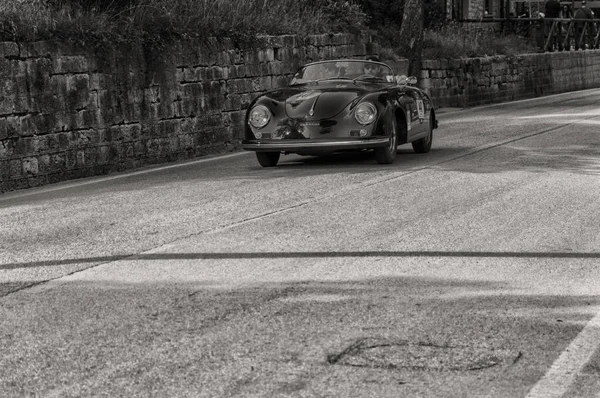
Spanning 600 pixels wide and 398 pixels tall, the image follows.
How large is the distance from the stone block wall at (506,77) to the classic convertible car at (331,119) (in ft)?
51.8

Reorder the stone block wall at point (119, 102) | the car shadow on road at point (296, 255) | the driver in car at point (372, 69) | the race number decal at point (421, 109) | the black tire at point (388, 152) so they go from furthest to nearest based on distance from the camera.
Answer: the race number decal at point (421, 109)
the driver in car at point (372, 69)
the stone block wall at point (119, 102)
the black tire at point (388, 152)
the car shadow on road at point (296, 255)

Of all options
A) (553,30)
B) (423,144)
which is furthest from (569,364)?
(553,30)

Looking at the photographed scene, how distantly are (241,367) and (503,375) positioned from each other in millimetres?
1119

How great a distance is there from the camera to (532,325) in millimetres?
5996

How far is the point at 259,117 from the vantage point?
1480 centimetres

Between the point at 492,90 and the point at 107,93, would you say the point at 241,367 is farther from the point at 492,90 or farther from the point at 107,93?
the point at 492,90

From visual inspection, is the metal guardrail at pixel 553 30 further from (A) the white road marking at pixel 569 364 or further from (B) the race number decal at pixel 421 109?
(A) the white road marking at pixel 569 364

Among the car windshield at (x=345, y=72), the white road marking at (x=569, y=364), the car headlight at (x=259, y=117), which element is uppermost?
the car windshield at (x=345, y=72)

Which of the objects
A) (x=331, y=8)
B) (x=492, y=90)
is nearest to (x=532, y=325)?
(x=331, y=8)

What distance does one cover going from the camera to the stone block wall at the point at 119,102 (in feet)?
48.6

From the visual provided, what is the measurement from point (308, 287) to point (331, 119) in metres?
7.52

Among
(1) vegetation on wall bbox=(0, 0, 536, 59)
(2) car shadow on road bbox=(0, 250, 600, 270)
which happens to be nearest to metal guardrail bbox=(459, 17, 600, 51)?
(1) vegetation on wall bbox=(0, 0, 536, 59)

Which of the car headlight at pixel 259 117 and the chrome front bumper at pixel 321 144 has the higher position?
the car headlight at pixel 259 117

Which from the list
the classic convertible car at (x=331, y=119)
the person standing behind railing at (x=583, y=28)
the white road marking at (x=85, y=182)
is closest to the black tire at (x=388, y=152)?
the classic convertible car at (x=331, y=119)
